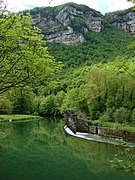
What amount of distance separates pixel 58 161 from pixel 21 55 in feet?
56.1

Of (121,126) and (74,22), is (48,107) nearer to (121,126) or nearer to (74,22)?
(121,126)

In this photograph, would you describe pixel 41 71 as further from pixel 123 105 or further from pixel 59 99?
pixel 59 99

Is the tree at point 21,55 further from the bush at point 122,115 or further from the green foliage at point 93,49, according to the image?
the green foliage at point 93,49

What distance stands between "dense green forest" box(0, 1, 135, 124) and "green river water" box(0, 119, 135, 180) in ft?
17.4

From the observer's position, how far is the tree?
975cm

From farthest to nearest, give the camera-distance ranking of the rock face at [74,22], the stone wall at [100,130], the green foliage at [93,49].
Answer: the rock face at [74,22] < the green foliage at [93,49] < the stone wall at [100,130]

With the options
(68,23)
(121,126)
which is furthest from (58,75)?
(68,23)

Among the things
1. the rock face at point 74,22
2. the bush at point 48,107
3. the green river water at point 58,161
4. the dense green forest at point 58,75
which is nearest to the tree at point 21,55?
the dense green forest at point 58,75

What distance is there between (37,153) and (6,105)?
5203 centimetres

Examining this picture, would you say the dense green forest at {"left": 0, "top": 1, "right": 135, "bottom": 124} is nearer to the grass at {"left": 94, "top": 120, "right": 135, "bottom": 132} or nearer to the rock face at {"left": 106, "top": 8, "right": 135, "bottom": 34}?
the grass at {"left": 94, "top": 120, "right": 135, "bottom": 132}

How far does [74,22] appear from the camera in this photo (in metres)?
175

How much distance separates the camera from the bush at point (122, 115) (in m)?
42.1

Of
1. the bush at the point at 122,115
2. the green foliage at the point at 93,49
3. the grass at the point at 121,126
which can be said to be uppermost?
the green foliage at the point at 93,49

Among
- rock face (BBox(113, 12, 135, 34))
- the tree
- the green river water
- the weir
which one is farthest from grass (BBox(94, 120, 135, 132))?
rock face (BBox(113, 12, 135, 34))
